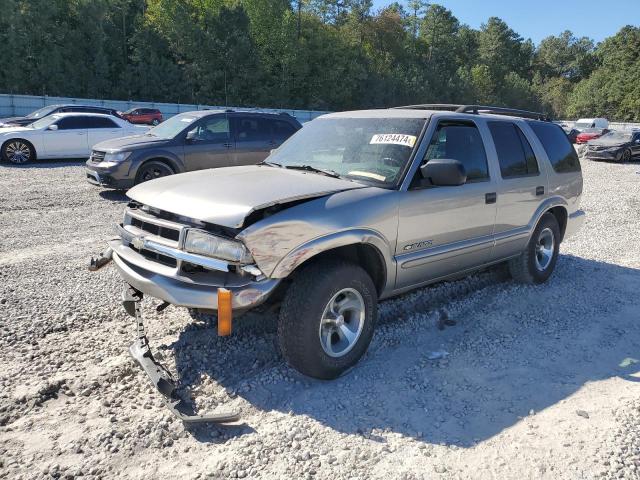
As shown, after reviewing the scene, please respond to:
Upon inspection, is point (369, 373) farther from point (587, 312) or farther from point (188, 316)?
point (587, 312)

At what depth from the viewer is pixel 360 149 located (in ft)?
13.9

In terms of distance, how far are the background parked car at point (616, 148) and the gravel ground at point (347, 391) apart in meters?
19.8

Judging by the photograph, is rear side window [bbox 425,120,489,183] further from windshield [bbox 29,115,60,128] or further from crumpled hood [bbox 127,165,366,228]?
windshield [bbox 29,115,60,128]

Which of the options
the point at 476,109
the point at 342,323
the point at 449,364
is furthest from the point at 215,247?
the point at 476,109

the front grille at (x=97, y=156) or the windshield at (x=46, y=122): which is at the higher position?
the windshield at (x=46, y=122)

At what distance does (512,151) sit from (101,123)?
43.4ft

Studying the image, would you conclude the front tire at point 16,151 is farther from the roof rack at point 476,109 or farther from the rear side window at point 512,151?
the rear side window at point 512,151

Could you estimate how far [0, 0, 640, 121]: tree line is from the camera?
147 ft

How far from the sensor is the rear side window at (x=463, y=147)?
14.2 feet

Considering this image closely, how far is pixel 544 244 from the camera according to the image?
5.78m

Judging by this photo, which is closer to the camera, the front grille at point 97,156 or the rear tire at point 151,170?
the rear tire at point 151,170

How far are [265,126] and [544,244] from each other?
7306 mm

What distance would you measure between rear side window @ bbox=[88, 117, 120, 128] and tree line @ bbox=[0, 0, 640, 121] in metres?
34.6

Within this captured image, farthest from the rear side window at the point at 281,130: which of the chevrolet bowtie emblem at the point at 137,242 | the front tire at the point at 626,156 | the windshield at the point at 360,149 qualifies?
the front tire at the point at 626,156
